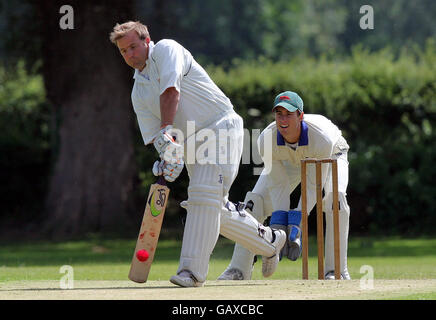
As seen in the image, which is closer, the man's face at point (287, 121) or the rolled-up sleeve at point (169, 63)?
the rolled-up sleeve at point (169, 63)

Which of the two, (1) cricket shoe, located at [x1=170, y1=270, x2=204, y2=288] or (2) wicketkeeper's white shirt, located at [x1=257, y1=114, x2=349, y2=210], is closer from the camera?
(1) cricket shoe, located at [x1=170, y1=270, x2=204, y2=288]

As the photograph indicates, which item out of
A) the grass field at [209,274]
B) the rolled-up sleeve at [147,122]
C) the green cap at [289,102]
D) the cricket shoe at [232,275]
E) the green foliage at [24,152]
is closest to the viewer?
the grass field at [209,274]

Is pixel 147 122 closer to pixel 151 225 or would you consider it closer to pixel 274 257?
pixel 151 225

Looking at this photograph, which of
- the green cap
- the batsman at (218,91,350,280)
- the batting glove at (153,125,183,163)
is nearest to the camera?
the batting glove at (153,125,183,163)

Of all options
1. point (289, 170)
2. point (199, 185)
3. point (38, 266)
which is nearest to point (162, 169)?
point (199, 185)

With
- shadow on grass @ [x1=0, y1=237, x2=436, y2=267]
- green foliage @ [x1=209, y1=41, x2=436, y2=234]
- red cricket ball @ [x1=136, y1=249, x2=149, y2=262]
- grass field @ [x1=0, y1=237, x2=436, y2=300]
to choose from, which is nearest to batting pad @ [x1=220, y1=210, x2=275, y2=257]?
grass field @ [x1=0, y1=237, x2=436, y2=300]

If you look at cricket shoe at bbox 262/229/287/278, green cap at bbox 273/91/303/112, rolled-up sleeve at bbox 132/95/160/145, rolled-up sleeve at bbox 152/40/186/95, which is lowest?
cricket shoe at bbox 262/229/287/278

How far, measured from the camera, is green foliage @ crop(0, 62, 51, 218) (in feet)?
52.5

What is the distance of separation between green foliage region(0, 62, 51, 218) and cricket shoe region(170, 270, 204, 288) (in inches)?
409

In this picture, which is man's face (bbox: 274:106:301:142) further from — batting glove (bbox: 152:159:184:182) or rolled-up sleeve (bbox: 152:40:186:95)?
batting glove (bbox: 152:159:184:182)

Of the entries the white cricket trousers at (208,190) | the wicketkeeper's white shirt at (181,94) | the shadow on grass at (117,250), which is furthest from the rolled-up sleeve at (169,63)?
the shadow on grass at (117,250)

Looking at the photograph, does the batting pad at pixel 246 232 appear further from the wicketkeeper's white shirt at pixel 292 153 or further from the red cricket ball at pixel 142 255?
the wicketkeeper's white shirt at pixel 292 153

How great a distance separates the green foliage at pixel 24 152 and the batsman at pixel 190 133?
10.00m

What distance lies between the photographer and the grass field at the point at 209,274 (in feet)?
18.3
